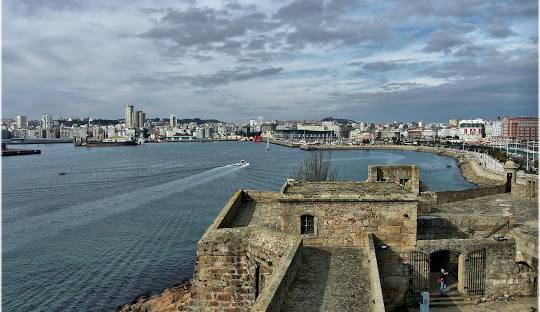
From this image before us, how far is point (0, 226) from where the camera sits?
40.2 meters

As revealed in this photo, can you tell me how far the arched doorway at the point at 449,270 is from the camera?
13100 mm

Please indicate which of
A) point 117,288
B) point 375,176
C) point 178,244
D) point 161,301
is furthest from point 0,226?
point 375,176

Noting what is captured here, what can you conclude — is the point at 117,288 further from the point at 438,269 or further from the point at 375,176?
the point at 438,269

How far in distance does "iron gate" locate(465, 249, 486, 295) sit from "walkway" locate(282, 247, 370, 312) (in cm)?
354

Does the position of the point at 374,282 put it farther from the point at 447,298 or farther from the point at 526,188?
the point at 526,188

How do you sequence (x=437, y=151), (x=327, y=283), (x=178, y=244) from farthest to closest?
(x=437, y=151) → (x=178, y=244) → (x=327, y=283)

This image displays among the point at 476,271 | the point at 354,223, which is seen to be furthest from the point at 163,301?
the point at 476,271

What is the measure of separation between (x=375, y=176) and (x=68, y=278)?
65.6 ft

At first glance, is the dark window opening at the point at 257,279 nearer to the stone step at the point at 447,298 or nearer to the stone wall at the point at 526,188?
the stone step at the point at 447,298

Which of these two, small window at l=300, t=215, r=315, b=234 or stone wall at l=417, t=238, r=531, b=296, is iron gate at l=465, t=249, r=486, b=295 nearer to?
stone wall at l=417, t=238, r=531, b=296

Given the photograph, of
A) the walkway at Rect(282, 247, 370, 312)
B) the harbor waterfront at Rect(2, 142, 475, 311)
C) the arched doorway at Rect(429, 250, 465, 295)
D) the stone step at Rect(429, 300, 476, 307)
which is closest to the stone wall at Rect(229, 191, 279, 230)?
the walkway at Rect(282, 247, 370, 312)

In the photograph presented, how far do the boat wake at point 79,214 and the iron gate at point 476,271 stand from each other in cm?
3247

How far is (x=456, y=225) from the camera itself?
52.4 feet

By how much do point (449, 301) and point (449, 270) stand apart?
2422mm
